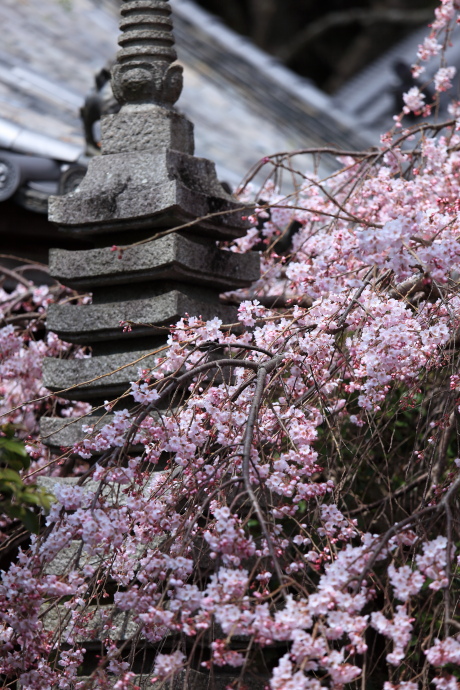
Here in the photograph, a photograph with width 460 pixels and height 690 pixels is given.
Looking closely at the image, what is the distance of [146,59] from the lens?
11.6 ft

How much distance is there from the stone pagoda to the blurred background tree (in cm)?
1134

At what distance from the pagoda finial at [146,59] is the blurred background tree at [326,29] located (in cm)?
1122

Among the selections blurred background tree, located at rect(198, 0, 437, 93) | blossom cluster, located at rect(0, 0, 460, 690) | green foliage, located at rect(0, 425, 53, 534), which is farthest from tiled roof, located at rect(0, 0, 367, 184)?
blurred background tree, located at rect(198, 0, 437, 93)

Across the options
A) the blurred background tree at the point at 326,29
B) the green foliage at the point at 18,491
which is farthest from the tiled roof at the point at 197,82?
the blurred background tree at the point at 326,29

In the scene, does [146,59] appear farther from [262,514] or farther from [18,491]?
[262,514]

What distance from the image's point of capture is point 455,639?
2303 millimetres

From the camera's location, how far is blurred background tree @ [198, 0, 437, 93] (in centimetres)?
1457

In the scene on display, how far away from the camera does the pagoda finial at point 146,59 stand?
352 centimetres

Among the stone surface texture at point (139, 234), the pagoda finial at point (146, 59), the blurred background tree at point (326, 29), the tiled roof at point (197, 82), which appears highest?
the blurred background tree at point (326, 29)

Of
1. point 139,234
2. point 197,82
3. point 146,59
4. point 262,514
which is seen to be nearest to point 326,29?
point 197,82

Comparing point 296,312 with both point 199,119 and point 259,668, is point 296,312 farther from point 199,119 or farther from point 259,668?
point 199,119

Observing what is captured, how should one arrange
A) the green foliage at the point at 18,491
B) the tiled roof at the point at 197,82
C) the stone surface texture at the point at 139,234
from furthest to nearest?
the tiled roof at the point at 197,82 → the stone surface texture at the point at 139,234 → the green foliage at the point at 18,491

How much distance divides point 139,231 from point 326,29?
1236cm

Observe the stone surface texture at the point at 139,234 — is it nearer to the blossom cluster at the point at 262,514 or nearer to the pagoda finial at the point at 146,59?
the pagoda finial at the point at 146,59
